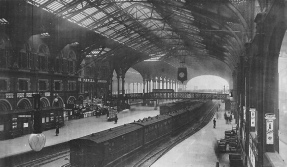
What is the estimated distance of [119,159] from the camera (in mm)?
A: 15539

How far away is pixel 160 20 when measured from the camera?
27516mm

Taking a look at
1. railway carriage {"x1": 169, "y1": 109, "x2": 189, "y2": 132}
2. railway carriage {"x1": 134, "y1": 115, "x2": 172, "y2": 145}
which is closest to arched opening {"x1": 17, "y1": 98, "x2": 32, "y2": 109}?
railway carriage {"x1": 134, "y1": 115, "x2": 172, "y2": 145}

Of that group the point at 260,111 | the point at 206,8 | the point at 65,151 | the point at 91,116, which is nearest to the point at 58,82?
the point at 91,116

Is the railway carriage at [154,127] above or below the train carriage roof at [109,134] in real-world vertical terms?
below

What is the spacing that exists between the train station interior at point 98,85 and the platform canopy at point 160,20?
106 millimetres

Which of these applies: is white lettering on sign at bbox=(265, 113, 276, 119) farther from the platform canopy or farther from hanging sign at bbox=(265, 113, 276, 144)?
the platform canopy

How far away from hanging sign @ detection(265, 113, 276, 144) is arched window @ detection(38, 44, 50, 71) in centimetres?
2496

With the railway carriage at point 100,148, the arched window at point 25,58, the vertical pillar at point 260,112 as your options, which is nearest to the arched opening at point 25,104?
the arched window at point 25,58

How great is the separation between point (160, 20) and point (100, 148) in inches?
697

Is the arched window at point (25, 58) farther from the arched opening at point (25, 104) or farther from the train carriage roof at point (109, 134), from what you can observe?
the train carriage roof at point (109, 134)

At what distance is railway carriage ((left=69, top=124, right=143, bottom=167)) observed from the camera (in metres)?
12.9

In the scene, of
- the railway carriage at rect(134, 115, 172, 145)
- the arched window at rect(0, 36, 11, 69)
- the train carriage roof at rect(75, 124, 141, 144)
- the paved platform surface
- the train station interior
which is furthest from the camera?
the arched window at rect(0, 36, 11, 69)

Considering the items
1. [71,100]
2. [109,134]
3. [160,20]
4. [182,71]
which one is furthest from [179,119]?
[109,134]

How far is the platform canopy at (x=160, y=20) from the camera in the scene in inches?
613
